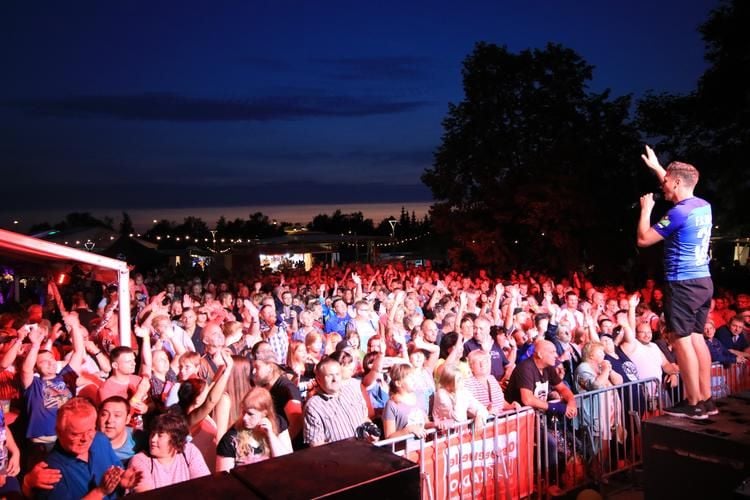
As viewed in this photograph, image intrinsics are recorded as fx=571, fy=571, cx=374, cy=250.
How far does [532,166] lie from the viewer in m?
19.9

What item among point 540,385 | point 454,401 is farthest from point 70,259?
point 540,385

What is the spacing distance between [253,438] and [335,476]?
7.32 feet

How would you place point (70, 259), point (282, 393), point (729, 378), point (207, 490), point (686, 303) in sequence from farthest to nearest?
point (729, 378), point (70, 259), point (282, 393), point (686, 303), point (207, 490)

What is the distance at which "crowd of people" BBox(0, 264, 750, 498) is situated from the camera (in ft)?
11.3

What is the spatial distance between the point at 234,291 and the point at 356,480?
44.5 feet

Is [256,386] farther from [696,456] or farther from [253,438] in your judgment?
[696,456]

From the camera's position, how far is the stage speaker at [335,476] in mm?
1558

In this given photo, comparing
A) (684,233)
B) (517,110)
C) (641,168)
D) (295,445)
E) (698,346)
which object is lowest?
(295,445)

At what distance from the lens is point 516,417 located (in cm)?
449

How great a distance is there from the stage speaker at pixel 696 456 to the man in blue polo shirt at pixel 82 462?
119 inches

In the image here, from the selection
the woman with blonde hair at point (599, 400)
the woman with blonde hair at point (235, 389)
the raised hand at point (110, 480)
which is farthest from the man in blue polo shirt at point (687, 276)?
the raised hand at point (110, 480)

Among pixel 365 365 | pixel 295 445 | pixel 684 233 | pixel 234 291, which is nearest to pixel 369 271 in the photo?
pixel 234 291

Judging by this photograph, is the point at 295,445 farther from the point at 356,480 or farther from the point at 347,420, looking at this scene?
the point at 356,480

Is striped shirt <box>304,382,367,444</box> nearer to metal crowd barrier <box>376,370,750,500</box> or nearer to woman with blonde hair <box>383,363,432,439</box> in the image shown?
woman with blonde hair <box>383,363,432,439</box>
